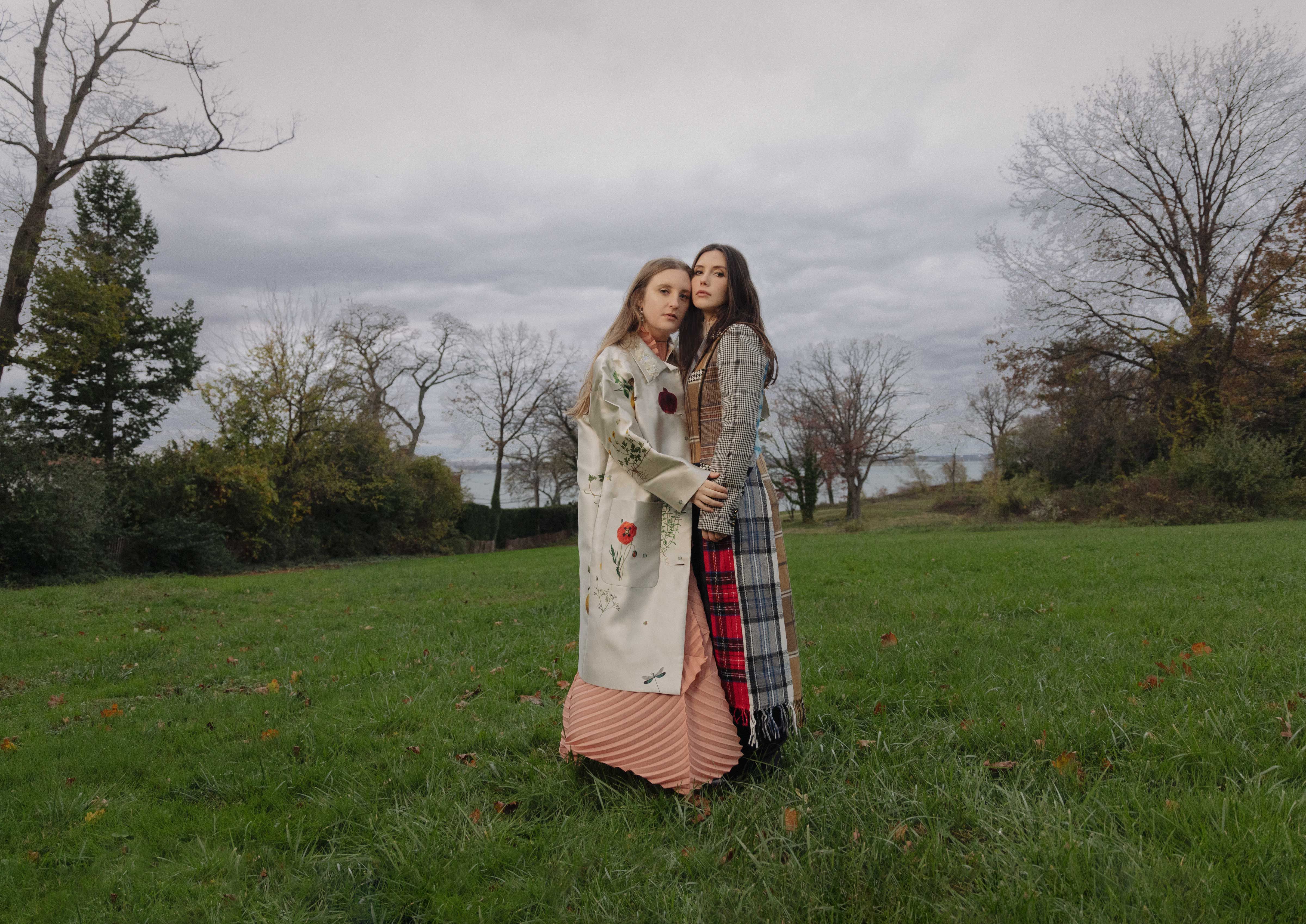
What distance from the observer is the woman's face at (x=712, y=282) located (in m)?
2.86

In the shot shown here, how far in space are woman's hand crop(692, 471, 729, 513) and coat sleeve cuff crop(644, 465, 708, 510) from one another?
0.01 meters

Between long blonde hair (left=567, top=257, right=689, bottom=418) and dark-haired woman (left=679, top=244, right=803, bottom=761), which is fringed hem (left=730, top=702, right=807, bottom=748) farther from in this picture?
long blonde hair (left=567, top=257, right=689, bottom=418)

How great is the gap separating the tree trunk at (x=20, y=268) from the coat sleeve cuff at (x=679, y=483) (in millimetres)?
17706

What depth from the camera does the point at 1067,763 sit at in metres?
2.57

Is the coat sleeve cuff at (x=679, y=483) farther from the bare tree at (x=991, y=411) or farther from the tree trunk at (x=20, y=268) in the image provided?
the bare tree at (x=991, y=411)

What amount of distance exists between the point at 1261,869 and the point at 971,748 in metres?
1.11

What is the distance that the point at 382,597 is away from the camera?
922 centimetres

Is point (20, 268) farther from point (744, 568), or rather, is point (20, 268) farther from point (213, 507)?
point (744, 568)

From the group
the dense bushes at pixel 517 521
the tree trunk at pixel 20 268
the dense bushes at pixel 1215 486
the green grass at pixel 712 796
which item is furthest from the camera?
the dense bushes at pixel 517 521

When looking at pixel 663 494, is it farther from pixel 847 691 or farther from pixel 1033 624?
pixel 1033 624

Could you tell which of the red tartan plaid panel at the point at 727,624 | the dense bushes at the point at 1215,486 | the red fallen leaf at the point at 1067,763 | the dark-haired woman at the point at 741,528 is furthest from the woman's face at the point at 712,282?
the dense bushes at the point at 1215,486

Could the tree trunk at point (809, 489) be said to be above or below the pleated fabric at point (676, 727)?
above

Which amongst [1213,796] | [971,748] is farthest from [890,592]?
[1213,796]

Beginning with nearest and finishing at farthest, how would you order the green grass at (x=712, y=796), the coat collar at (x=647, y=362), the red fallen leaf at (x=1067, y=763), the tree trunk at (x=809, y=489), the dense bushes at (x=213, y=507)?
the green grass at (x=712, y=796), the red fallen leaf at (x=1067, y=763), the coat collar at (x=647, y=362), the dense bushes at (x=213, y=507), the tree trunk at (x=809, y=489)
